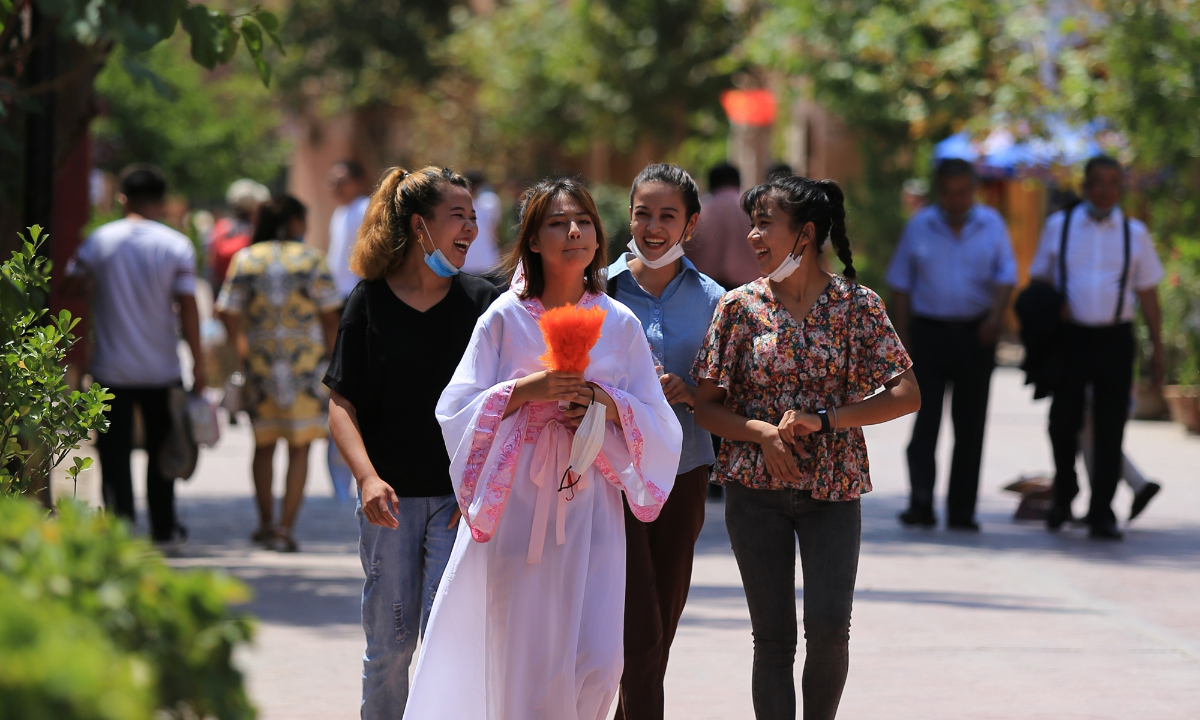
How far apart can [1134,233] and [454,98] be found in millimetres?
30391

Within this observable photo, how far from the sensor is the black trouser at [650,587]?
4629 mm

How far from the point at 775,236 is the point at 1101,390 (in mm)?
5255

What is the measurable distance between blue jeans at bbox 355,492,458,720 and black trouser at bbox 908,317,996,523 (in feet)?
18.0

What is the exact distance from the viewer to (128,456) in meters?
8.61

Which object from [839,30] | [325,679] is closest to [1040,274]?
[325,679]

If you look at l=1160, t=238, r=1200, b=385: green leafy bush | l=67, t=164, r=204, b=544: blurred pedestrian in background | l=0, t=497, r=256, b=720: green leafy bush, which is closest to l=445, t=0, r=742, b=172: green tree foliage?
l=1160, t=238, r=1200, b=385: green leafy bush

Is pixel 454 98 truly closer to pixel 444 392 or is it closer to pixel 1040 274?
pixel 1040 274

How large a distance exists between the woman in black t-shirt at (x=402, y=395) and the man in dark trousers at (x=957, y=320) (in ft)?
17.4

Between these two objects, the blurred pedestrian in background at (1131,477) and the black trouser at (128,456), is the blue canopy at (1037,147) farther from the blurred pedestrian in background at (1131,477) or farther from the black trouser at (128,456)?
the black trouser at (128,456)

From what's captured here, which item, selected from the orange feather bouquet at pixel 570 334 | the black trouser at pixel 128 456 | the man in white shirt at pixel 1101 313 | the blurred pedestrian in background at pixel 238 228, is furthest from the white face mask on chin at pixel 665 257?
the blurred pedestrian in background at pixel 238 228

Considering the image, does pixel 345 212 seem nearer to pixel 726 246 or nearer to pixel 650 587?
pixel 726 246

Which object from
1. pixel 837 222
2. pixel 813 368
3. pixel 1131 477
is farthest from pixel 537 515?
pixel 1131 477

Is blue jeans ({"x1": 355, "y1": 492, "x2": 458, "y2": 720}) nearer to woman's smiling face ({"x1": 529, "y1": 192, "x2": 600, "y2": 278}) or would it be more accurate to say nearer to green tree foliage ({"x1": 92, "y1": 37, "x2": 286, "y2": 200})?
woman's smiling face ({"x1": 529, "y1": 192, "x2": 600, "y2": 278})

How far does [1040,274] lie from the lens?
951 cm
